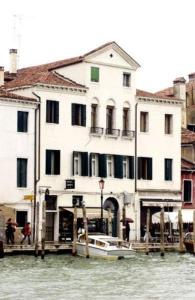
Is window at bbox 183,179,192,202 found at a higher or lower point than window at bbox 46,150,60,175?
lower

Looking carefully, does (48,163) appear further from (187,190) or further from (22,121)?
(187,190)

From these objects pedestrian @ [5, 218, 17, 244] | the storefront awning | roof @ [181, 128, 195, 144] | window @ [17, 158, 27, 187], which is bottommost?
pedestrian @ [5, 218, 17, 244]

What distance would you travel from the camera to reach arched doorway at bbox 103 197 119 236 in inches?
2319

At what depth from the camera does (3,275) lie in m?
41.9

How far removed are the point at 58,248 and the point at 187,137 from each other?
16264mm

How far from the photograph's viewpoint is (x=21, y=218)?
55.2m

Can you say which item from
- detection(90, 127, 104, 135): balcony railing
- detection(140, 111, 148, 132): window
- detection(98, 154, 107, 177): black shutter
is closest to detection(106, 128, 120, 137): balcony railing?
detection(90, 127, 104, 135): balcony railing

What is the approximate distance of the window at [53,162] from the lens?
2212 inches

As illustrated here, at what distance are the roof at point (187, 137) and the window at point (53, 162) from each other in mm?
10749

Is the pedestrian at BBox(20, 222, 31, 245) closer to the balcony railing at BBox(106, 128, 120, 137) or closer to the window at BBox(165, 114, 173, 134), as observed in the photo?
the balcony railing at BBox(106, 128, 120, 137)

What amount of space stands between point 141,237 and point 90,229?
4.10 m

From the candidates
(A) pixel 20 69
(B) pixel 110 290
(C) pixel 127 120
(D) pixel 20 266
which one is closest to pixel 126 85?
(C) pixel 127 120

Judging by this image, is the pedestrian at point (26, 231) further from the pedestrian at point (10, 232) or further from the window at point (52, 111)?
the window at point (52, 111)

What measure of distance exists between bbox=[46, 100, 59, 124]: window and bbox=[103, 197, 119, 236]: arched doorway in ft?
16.6
